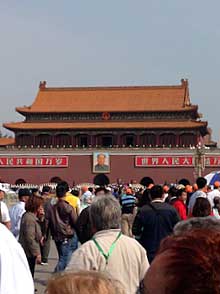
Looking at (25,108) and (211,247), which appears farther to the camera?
(25,108)

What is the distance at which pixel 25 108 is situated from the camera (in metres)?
50.6

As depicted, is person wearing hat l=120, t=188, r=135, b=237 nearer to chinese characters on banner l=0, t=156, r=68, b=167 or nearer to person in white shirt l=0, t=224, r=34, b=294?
person in white shirt l=0, t=224, r=34, b=294

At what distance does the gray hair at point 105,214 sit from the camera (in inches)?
164

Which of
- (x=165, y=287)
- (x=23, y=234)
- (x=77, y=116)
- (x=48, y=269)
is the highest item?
(x=77, y=116)

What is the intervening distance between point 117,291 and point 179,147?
1780 inches

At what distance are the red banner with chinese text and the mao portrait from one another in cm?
197

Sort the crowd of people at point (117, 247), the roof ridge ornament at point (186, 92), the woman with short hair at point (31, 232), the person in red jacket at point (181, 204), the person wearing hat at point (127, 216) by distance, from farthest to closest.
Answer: the roof ridge ornament at point (186, 92) → the person in red jacket at point (181, 204) → the person wearing hat at point (127, 216) → the woman with short hair at point (31, 232) → the crowd of people at point (117, 247)

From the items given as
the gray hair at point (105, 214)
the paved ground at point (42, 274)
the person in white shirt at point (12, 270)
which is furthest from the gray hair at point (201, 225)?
the paved ground at point (42, 274)

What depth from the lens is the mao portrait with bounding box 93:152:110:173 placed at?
47344mm

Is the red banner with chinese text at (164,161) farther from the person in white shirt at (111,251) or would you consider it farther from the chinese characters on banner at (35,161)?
the person in white shirt at (111,251)

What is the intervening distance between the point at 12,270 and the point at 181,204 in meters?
6.66

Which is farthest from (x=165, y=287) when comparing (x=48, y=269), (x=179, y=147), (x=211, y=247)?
(x=179, y=147)

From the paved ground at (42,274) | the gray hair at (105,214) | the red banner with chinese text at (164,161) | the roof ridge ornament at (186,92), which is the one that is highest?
the roof ridge ornament at (186,92)

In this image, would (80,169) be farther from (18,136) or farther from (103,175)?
(18,136)
